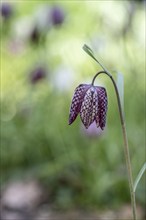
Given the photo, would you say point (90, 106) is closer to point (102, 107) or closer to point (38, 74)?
point (102, 107)

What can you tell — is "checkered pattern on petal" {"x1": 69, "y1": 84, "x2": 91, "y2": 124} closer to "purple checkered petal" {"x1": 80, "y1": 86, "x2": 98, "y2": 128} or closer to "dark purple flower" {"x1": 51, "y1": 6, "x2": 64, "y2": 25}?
"purple checkered petal" {"x1": 80, "y1": 86, "x2": 98, "y2": 128}

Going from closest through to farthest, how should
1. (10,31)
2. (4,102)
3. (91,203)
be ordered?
(91,203)
(4,102)
(10,31)

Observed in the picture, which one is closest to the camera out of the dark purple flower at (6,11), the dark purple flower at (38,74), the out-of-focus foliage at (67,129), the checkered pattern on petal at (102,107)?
the checkered pattern on petal at (102,107)

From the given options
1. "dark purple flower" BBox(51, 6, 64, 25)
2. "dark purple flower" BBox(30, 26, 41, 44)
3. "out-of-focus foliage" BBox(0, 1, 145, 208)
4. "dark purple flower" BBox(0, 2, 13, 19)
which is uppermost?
"dark purple flower" BBox(0, 2, 13, 19)

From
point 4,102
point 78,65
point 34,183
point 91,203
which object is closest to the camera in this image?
point 91,203

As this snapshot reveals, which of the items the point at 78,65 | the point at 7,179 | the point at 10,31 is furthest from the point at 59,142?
the point at 10,31

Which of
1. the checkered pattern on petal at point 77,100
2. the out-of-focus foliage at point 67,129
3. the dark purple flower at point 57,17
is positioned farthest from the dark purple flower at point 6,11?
the checkered pattern on petal at point 77,100

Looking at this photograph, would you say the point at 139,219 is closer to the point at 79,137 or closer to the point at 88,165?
the point at 88,165

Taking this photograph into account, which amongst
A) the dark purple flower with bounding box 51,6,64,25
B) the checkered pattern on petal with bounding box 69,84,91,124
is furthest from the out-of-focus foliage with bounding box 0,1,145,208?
the checkered pattern on petal with bounding box 69,84,91,124

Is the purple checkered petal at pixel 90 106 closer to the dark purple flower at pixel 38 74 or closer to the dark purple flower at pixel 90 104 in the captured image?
the dark purple flower at pixel 90 104
